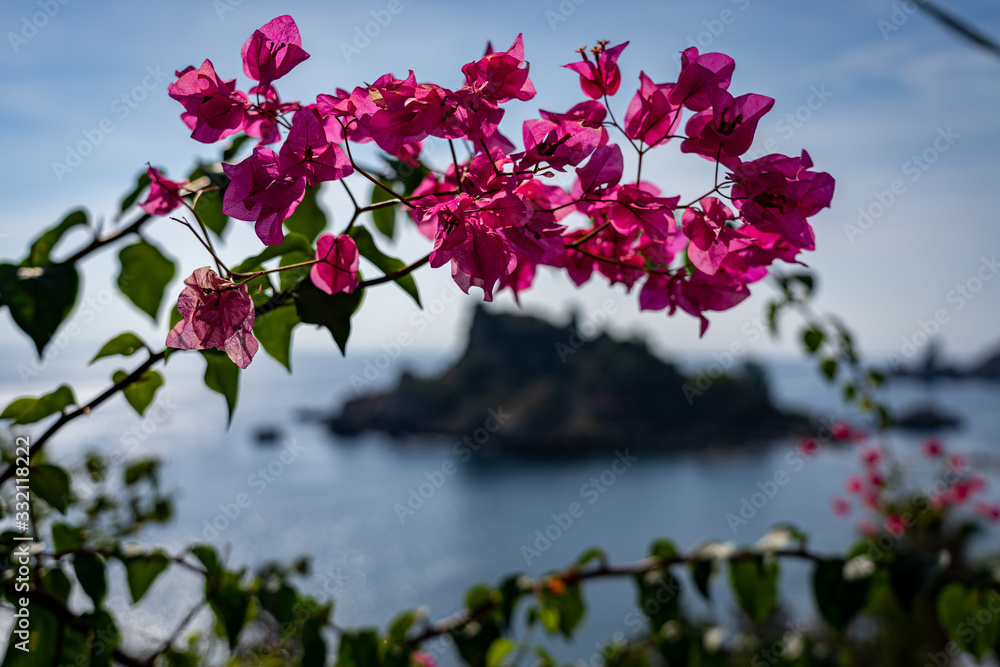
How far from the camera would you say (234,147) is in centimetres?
48

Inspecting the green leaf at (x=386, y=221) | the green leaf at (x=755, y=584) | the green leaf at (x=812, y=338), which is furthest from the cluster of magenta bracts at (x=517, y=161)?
the green leaf at (x=812, y=338)

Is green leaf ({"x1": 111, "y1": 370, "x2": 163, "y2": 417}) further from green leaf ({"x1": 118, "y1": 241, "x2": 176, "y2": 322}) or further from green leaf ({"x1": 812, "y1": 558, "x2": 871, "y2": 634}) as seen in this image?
green leaf ({"x1": 812, "y1": 558, "x2": 871, "y2": 634})

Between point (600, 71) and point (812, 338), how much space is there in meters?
0.66

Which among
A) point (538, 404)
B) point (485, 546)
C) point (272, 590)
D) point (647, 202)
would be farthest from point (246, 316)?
point (538, 404)

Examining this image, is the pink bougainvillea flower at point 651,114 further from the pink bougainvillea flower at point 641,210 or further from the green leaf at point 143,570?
the green leaf at point 143,570

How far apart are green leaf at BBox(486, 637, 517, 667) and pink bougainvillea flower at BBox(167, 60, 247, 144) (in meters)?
0.44

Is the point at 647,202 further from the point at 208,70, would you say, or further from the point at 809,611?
the point at 809,611

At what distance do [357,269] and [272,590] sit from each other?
0.29 meters

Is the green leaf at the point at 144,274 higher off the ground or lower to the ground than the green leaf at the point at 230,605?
higher

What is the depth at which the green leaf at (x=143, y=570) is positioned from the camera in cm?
42

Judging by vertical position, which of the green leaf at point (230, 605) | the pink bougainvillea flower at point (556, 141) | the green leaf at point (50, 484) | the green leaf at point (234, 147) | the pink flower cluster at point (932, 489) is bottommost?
the pink flower cluster at point (932, 489)

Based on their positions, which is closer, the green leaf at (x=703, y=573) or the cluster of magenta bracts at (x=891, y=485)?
the green leaf at (x=703, y=573)

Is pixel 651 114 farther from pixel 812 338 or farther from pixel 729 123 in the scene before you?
pixel 812 338
